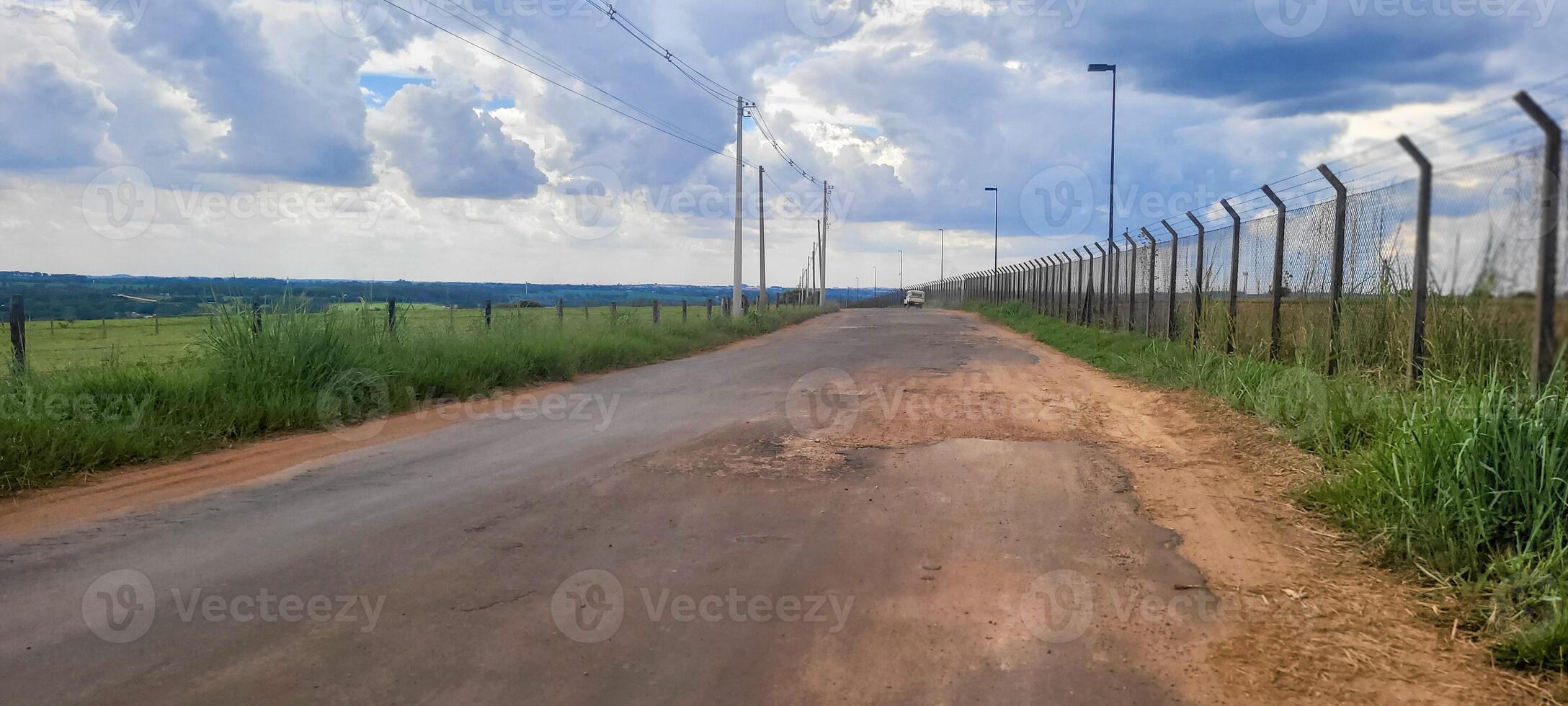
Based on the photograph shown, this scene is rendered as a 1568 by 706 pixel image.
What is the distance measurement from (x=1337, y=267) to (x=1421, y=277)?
2.03 meters

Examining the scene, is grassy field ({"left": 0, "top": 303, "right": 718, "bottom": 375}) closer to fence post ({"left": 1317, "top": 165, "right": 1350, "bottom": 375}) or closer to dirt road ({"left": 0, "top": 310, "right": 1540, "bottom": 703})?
dirt road ({"left": 0, "top": 310, "right": 1540, "bottom": 703})

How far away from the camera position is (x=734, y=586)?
475 cm

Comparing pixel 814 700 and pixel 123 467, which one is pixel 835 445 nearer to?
pixel 814 700

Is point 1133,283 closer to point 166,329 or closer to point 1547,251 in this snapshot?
point 1547,251

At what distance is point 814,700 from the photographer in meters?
3.57

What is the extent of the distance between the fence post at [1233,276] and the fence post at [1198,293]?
130 cm

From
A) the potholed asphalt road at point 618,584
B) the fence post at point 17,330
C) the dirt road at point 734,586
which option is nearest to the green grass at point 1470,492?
the dirt road at point 734,586

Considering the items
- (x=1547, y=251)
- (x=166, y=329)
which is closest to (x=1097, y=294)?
(x=1547, y=251)

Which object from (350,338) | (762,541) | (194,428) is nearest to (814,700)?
(762,541)

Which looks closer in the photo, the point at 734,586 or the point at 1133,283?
the point at 734,586

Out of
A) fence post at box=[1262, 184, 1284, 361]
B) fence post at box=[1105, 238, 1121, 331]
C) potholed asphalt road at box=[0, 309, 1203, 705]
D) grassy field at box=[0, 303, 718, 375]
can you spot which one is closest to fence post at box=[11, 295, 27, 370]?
grassy field at box=[0, 303, 718, 375]

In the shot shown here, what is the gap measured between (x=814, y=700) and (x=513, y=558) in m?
2.21

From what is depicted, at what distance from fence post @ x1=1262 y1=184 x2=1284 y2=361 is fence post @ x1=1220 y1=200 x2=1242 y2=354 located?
1206 mm

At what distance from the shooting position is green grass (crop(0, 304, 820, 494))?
764cm
